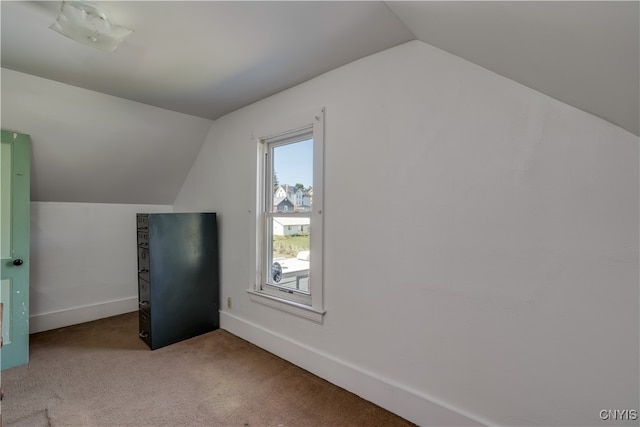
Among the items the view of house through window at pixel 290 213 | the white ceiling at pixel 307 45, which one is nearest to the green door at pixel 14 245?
the white ceiling at pixel 307 45

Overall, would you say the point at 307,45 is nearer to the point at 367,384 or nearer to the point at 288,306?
the point at 288,306

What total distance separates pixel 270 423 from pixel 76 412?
3.89ft

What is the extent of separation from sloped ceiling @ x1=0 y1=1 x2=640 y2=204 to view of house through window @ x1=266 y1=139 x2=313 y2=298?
0.54 meters

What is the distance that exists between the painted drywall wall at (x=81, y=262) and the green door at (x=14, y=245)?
774 millimetres

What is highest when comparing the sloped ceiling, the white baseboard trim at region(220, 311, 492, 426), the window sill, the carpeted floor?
the sloped ceiling

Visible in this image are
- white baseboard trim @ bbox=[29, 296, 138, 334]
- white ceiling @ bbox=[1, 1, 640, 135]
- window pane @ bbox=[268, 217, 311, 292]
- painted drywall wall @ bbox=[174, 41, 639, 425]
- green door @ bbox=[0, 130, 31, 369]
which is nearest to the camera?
white ceiling @ bbox=[1, 1, 640, 135]

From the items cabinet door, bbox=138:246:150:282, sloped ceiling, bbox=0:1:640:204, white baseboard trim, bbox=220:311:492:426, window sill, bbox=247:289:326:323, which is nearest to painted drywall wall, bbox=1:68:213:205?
sloped ceiling, bbox=0:1:640:204

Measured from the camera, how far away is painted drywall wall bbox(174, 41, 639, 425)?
1.23 m

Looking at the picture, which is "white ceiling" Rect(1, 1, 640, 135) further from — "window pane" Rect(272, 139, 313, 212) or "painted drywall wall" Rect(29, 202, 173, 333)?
"painted drywall wall" Rect(29, 202, 173, 333)

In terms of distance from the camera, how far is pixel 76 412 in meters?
1.79

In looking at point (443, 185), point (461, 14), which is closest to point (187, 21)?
point (461, 14)

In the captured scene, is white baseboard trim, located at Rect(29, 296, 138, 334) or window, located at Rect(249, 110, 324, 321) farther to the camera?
white baseboard trim, located at Rect(29, 296, 138, 334)

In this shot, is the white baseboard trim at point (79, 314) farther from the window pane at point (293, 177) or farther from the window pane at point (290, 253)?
the window pane at point (293, 177)

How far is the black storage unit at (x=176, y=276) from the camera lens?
8.66 feet
